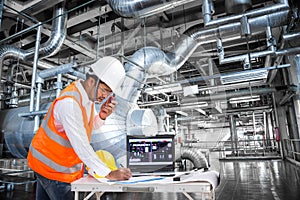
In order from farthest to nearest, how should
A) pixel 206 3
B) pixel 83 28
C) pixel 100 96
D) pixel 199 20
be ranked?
pixel 83 28 → pixel 199 20 → pixel 206 3 → pixel 100 96

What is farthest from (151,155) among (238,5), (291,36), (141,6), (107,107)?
(291,36)

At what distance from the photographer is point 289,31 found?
257 cm

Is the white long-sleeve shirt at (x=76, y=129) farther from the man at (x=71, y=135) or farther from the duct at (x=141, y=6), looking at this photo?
the duct at (x=141, y=6)

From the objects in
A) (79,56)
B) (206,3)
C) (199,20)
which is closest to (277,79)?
(199,20)

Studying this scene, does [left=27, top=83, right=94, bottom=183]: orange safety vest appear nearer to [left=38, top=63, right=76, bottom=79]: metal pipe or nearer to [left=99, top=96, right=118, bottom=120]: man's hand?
[left=99, top=96, right=118, bottom=120]: man's hand

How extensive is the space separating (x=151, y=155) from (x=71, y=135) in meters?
0.49

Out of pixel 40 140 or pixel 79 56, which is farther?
→ pixel 79 56

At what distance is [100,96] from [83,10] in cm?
232

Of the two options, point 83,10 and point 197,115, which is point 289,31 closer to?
point 197,115

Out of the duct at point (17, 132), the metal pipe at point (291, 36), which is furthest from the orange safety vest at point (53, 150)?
the metal pipe at point (291, 36)

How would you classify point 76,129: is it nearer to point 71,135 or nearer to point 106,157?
point 71,135

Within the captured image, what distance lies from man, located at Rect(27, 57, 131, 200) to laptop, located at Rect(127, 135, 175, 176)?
0.27 m

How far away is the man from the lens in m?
0.75

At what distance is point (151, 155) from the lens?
1.09 m
